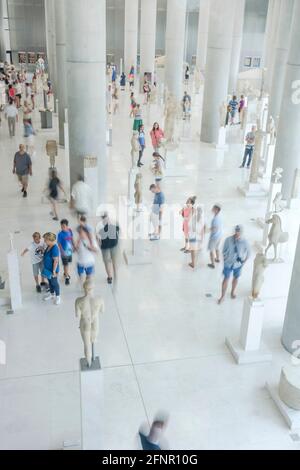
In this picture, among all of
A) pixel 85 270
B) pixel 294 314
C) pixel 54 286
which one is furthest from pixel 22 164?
pixel 294 314

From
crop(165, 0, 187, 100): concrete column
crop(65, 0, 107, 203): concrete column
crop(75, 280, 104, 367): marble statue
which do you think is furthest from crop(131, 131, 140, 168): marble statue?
crop(165, 0, 187, 100): concrete column

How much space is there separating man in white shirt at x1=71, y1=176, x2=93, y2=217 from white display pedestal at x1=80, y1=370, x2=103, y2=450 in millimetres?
6583

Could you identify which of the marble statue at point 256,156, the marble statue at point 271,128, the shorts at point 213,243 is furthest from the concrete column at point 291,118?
the shorts at point 213,243

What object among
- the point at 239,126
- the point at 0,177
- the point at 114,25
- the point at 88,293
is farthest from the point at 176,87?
the point at 88,293

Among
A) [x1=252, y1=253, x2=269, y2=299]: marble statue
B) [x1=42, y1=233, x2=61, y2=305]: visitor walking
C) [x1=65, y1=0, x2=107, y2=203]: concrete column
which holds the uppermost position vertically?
[x1=65, y1=0, x2=107, y2=203]: concrete column

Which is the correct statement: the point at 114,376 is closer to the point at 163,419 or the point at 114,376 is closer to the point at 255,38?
the point at 163,419

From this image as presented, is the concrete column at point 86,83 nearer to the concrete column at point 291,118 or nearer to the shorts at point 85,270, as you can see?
the shorts at point 85,270

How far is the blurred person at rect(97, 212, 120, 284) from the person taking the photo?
8547 millimetres

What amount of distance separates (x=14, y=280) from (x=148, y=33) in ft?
97.3

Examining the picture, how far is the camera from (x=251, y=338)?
7.20 m

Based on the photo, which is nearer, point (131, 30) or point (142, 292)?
point (142, 292)

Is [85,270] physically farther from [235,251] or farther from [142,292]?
[235,251]

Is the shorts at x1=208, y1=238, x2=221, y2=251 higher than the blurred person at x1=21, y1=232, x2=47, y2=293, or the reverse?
the blurred person at x1=21, y1=232, x2=47, y2=293

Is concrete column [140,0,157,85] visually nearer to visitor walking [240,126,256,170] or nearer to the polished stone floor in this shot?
visitor walking [240,126,256,170]
